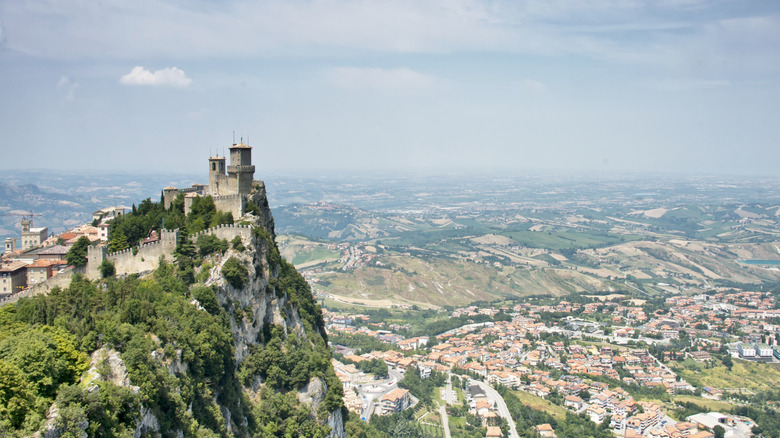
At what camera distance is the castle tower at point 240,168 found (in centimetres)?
4628

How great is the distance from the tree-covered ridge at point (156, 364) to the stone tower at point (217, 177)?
5.51 metres

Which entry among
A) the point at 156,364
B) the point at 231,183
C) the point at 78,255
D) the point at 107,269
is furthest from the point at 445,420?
the point at 156,364

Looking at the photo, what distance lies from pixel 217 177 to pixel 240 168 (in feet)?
7.32

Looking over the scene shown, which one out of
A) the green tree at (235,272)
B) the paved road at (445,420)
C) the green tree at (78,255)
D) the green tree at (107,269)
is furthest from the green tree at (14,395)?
the paved road at (445,420)

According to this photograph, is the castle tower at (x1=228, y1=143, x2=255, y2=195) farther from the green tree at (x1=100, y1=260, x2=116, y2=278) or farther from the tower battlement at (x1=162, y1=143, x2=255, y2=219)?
the green tree at (x1=100, y1=260, x2=116, y2=278)

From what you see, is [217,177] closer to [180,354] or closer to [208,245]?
[208,245]

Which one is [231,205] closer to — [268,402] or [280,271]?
[280,271]

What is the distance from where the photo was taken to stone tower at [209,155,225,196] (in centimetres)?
4697

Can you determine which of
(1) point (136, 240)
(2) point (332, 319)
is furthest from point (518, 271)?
(1) point (136, 240)

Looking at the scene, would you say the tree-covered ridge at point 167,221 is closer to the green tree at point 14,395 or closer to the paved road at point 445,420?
the green tree at point 14,395

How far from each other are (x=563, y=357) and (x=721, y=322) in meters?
41.3

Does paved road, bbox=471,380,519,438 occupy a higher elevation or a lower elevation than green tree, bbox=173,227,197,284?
lower

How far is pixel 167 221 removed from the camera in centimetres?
4212

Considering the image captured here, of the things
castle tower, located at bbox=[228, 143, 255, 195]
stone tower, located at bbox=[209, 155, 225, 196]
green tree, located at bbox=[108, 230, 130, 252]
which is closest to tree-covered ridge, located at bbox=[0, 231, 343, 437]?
green tree, located at bbox=[108, 230, 130, 252]
